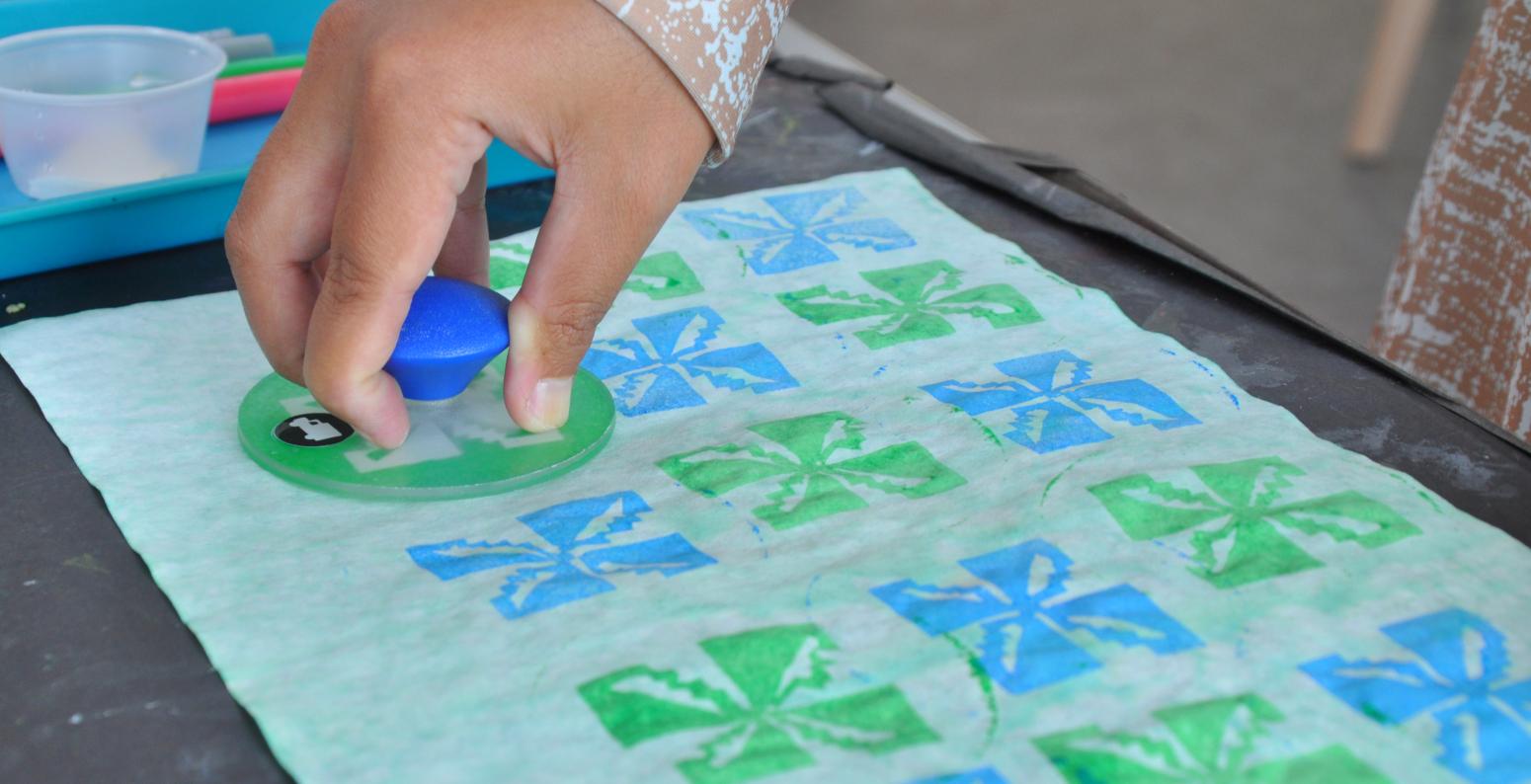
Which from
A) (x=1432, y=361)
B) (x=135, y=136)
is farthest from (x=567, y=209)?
(x=1432, y=361)

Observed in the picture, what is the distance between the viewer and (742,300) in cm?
75

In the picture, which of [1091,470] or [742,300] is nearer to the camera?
[1091,470]

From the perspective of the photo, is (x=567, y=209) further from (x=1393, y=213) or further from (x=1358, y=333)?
(x=1393, y=213)

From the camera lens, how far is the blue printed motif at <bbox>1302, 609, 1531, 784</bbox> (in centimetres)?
45

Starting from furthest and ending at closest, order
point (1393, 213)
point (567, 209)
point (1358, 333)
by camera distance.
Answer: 1. point (1393, 213)
2. point (1358, 333)
3. point (567, 209)

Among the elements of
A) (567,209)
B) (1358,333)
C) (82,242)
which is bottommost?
(1358,333)

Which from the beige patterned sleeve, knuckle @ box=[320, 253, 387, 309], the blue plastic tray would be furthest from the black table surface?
the beige patterned sleeve

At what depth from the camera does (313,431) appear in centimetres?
61

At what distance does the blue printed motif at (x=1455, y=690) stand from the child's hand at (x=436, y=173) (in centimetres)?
30

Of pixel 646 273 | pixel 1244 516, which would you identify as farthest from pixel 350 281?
pixel 1244 516

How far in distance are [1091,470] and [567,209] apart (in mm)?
236

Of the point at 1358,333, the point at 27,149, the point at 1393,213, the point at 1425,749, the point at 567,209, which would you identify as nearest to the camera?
the point at 1425,749

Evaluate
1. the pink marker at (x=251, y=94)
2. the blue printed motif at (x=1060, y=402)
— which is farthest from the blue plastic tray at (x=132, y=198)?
the blue printed motif at (x=1060, y=402)

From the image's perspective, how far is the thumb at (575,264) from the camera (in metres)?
0.56
